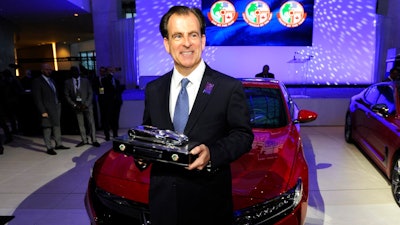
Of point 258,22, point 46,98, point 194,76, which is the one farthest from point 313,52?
point 194,76

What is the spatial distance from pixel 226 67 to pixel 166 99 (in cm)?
1093

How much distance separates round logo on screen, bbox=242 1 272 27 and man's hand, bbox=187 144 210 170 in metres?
11.0

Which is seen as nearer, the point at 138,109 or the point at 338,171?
the point at 338,171

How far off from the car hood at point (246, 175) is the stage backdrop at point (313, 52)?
31.3 ft

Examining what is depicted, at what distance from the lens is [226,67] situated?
12.0 m

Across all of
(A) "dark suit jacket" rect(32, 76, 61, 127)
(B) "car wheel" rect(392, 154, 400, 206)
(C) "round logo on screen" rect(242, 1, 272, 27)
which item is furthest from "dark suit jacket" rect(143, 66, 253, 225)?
(C) "round logo on screen" rect(242, 1, 272, 27)

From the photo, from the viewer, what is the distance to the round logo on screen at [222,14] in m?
11.2

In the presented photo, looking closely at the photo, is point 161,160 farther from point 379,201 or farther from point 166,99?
point 379,201

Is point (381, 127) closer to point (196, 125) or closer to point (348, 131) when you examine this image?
point (348, 131)

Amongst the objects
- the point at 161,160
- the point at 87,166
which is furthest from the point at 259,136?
the point at 87,166

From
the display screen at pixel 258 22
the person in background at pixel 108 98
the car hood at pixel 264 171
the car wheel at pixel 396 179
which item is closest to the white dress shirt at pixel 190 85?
the car hood at pixel 264 171

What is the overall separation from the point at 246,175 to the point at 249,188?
141 millimetres

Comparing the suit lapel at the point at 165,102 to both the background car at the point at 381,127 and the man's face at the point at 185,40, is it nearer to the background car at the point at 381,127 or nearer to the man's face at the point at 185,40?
the man's face at the point at 185,40

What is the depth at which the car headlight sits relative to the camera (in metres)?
1.76
